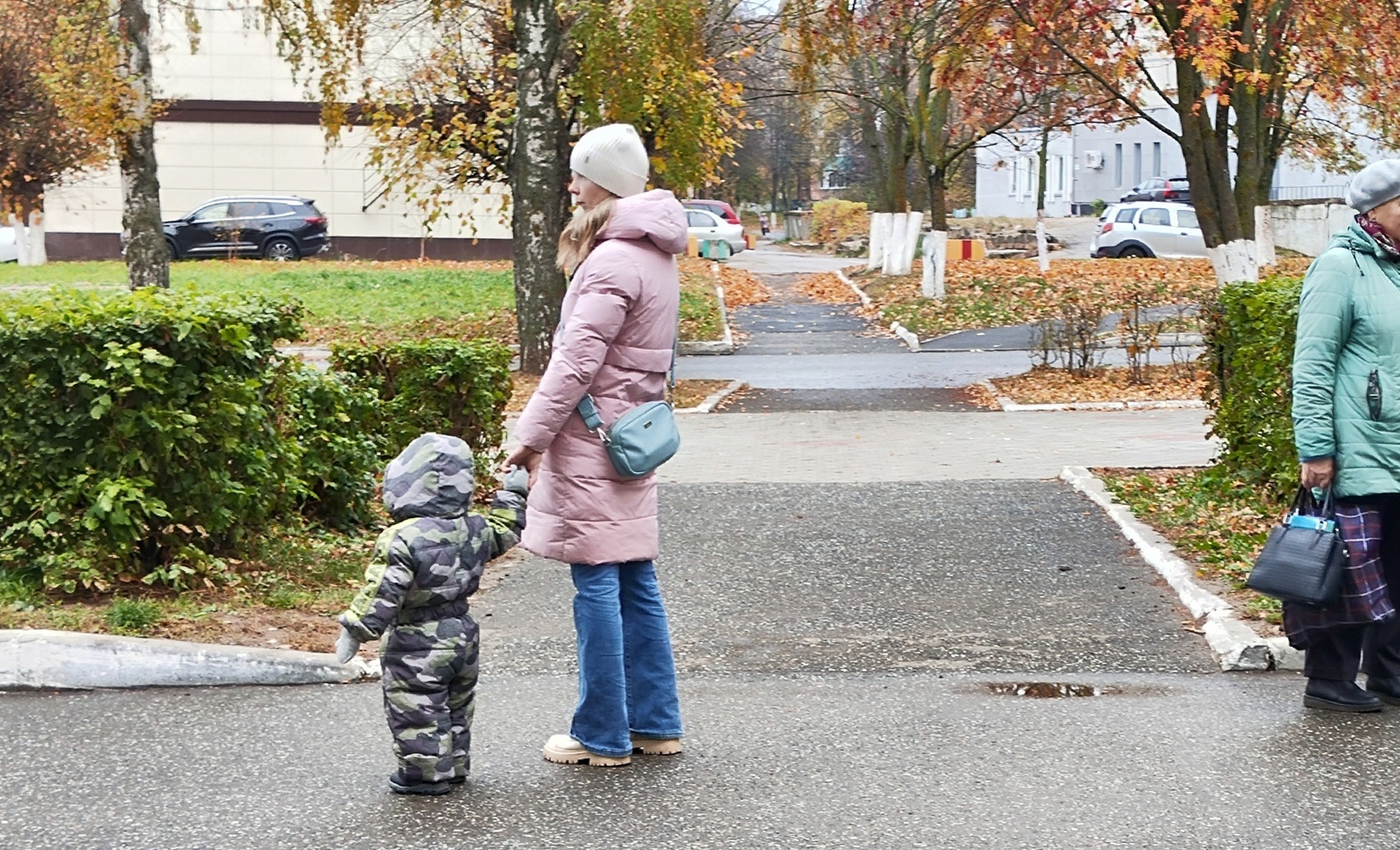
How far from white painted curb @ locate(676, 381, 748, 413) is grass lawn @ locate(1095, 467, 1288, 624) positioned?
17.7 ft

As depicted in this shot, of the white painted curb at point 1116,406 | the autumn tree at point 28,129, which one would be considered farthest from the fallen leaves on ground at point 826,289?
the white painted curb at point 1116,406

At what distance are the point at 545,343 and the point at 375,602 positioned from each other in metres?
13.1

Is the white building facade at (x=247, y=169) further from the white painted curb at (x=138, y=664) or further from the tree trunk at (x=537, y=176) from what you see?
the white painted curb at (x=138, y=664)

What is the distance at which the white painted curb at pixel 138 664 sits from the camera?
5.88 meters

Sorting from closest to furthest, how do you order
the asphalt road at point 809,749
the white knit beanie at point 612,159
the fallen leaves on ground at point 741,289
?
the asphalt road at point 809,749 → the white knit beanie at point 612,159 → the fallen leaves on ground at point 741,289

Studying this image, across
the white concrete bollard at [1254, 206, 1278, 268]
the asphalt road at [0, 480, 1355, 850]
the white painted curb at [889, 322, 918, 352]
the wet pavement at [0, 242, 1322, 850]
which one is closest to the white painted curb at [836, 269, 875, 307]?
the white painted curb at [889, 322, 918, 352]

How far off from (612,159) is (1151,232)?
1276 inches

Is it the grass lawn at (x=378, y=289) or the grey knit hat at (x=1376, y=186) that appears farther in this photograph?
the grass lawn at (x=378, y=289)

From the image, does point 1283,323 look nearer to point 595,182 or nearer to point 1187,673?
point 1187,673

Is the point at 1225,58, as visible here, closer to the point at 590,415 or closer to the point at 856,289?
the point at 590,415

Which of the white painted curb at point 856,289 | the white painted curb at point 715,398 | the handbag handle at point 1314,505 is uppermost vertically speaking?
the handbag handle at point 1314,505

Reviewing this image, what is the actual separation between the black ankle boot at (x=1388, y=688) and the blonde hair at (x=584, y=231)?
3060 mm

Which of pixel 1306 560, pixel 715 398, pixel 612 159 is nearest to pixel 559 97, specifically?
pixel 715 398

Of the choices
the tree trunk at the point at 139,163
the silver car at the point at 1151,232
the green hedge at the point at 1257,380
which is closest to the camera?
the green hedge at the point at 1257,380
